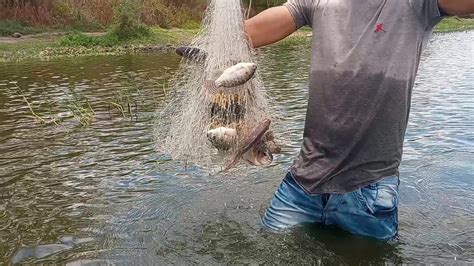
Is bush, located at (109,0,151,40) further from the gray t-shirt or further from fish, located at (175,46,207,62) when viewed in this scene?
the gray t-shirt

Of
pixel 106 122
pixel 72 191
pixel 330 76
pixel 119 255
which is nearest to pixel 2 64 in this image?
pixel 106 122

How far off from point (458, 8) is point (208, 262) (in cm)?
283

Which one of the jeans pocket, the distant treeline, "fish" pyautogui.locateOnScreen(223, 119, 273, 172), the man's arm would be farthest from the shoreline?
the jeans pocket

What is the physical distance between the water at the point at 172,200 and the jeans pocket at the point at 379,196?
592mm

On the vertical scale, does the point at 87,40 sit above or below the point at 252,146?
below

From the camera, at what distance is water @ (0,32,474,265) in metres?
4.80

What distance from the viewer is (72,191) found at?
696 cm

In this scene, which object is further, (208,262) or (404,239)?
(404,239)

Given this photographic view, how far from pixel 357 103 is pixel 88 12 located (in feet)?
129

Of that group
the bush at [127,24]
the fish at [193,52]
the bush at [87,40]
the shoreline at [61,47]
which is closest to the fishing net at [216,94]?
the fish at [193,52]

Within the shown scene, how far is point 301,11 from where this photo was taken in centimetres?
396

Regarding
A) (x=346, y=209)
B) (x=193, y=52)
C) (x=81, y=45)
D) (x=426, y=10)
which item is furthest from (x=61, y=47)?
(x=426, y=10)

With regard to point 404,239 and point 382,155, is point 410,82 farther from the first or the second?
point 404,239

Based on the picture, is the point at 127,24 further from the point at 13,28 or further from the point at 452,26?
the point at 452,26
